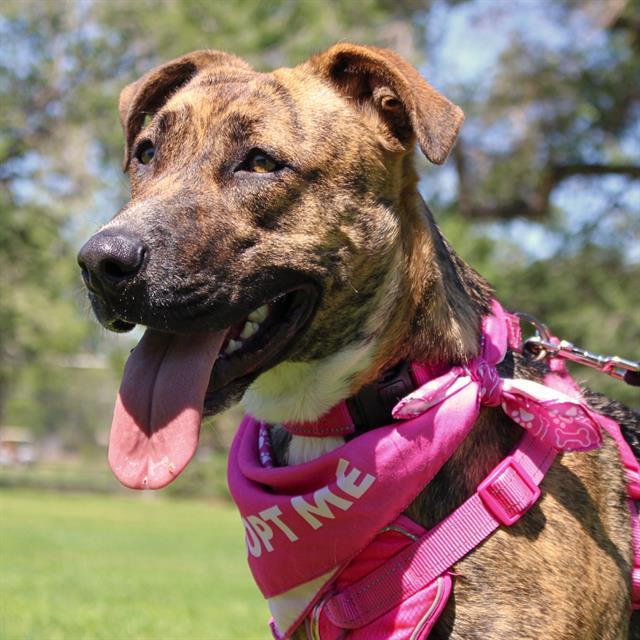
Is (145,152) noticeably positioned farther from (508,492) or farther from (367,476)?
(508,492)

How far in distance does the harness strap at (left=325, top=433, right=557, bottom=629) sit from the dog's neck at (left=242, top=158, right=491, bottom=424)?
46 cm

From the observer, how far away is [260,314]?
125 inches

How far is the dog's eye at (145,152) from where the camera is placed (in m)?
3.56

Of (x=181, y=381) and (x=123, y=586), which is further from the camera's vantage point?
(x=123, y=586)

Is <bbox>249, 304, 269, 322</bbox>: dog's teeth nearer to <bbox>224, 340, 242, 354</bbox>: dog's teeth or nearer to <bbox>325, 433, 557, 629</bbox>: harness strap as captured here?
<bbox>224, 340, 242, 354</bbox>: dog's teeth

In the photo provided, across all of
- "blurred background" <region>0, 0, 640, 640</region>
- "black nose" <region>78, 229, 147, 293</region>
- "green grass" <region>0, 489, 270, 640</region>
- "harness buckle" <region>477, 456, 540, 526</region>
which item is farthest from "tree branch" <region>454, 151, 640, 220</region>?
"black nose" <region>78, 229, 147, 293</region>

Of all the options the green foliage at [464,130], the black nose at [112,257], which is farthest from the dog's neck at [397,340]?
the green foliage at [464,130]

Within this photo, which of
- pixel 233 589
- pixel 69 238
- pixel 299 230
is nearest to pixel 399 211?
pixel 299 230

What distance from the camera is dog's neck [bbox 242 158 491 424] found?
10.4 ft

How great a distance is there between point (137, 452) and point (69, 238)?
96.4 feet

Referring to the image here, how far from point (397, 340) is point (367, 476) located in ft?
1.57

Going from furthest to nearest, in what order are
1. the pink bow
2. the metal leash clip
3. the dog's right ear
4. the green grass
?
the green grass < the dog's right ear < the metal leash clip < the pink bow

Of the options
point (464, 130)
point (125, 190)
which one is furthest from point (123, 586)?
point (464, 130)

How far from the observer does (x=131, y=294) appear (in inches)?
113
